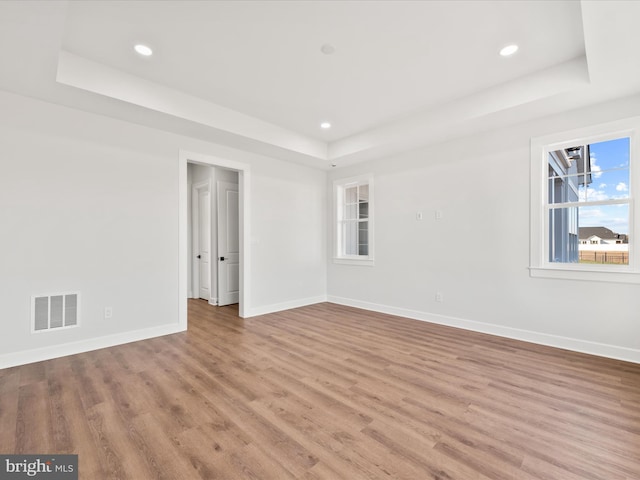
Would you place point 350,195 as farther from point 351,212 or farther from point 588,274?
point 588,274

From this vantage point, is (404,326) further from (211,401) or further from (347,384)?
(211,401)

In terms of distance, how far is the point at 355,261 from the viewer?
5578 mm

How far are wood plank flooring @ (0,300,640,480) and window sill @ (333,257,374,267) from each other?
1.94m

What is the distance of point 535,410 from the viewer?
2178 millimetres

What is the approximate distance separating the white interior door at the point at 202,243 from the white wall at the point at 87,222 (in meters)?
1.94

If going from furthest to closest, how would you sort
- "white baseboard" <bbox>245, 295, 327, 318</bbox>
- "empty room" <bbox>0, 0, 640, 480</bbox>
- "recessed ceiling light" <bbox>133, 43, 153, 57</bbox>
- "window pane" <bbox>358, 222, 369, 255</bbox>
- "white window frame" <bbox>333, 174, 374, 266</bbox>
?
"window pane" <bbox>358, 222, 369, 255</bbox> < "white window frame" <bbox>333, 174, 374, 266</bbox> < "white baseboard" <bbox>245, 295, 327, 318</bbox> < "recessed ceiling light" <bbox>133, 43, 153, 57</bbox> < "empty room" <bbox>0, 0, 640, 480</bbox>

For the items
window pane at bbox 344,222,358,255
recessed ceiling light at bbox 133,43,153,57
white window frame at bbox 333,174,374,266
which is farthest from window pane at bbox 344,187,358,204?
recessed ceiling light at bbox 133,43,153,57

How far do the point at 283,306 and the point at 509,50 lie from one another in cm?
458

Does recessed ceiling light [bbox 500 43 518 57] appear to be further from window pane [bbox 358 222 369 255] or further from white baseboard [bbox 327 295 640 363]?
window pane [bbox 358 222 369 255]

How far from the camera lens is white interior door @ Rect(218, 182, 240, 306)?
5770mm

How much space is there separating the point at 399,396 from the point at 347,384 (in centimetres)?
44

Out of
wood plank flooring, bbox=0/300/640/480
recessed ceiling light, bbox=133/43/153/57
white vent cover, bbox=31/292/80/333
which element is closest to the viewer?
wood plank flooring, bbox=0/300/640/480

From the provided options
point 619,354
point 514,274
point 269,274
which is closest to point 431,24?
point 514,274

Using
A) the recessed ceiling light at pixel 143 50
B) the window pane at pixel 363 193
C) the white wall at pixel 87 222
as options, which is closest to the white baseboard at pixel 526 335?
the window pane at pixel 363 193
